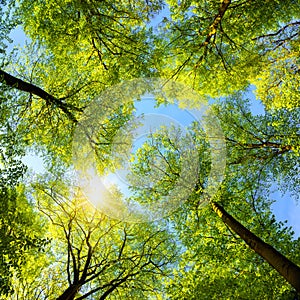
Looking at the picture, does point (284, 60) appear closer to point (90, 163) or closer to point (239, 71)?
point (239, 71)

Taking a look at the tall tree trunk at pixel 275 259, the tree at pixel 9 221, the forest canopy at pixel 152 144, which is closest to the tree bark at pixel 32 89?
the forest canopy at pixel 152 144

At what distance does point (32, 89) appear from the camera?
7602 mm

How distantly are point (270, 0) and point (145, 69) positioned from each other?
4.34 m

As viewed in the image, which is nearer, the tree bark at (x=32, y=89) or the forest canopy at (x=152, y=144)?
the tree bark at (x=32, y=89)

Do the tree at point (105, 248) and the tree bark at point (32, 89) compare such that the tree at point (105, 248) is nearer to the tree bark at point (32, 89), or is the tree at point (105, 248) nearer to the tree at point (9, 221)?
the tree bark at point (32, 89)

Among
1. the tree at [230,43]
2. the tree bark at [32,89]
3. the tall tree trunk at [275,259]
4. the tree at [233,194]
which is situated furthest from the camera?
the tree at [230,43]

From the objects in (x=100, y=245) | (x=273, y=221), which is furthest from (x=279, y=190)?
(x=100, y=245)

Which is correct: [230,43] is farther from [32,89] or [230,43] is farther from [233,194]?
[32,89]

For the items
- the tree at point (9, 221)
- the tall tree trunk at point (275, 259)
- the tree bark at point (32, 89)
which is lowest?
the tree at point (9, 221)

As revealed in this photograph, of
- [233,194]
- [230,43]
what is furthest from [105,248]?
[230,43]

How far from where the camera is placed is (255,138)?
1147 cm

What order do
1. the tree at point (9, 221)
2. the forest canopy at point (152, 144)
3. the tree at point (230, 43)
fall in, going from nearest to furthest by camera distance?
the tree at point (9, 221) < the forest canopy at point (152, 144) < the tree at point (230, 43)

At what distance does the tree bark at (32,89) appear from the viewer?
275 inches

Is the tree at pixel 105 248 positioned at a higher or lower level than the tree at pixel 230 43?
lower
